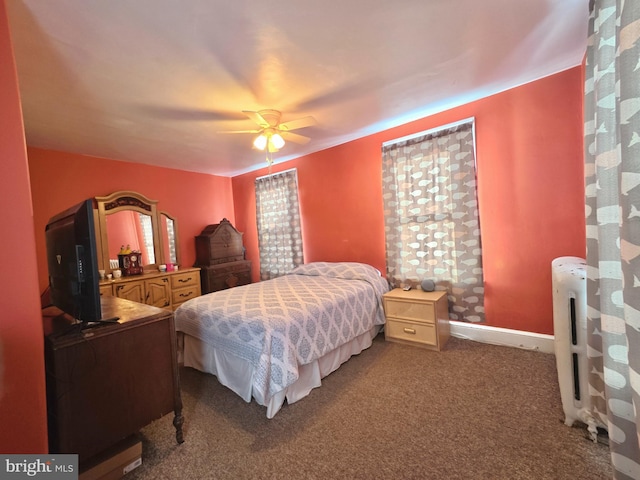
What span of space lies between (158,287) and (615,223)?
4306 mm

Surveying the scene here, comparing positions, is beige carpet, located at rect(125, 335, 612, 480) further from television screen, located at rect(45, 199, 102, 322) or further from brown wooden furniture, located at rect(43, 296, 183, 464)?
television screen, located at rect(45, 199, 102, 322)

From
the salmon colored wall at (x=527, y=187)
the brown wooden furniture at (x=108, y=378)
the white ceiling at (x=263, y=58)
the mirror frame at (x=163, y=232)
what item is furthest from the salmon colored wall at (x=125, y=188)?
the salmon colored wall at (x=527, y=187)

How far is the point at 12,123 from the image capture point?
3.31ft

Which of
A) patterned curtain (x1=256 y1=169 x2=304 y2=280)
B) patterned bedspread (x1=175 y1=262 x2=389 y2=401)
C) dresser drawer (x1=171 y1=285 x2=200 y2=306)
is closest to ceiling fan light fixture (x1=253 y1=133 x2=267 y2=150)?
patterned bedspread (x1=175 y1=262 x2=389 y2=401)

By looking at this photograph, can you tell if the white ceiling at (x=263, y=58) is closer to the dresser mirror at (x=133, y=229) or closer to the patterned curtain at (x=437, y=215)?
the patterned curtain at (x=437, y=215)

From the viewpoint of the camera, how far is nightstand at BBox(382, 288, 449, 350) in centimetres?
254

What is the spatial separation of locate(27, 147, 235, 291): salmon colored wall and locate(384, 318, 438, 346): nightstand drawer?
10.9ft

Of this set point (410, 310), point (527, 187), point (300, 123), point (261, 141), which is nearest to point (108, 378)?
point (261, 141)

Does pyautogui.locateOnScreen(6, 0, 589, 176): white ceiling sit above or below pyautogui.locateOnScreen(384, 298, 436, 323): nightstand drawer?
above

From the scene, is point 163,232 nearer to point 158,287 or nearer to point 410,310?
point 158,287

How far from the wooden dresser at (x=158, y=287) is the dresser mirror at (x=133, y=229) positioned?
34 cm

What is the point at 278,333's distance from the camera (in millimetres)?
1835

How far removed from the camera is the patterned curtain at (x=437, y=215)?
8.65 feet

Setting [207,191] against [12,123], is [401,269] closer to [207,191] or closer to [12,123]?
[12,123]
